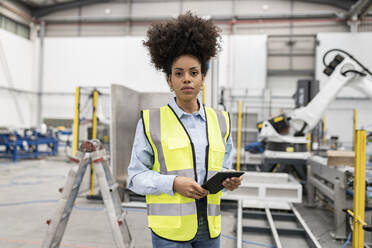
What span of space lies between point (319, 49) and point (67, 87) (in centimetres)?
1171

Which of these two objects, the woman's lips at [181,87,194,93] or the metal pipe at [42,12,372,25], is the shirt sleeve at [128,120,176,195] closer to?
the woman's lips at [181,87,194,93]

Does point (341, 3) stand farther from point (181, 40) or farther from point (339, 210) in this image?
point (181, 40)

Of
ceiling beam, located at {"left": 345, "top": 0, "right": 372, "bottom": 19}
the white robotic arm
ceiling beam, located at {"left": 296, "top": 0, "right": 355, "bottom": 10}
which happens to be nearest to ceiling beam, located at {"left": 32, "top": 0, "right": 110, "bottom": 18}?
ceiling beam, located at {"left": 296, "top": 0, "right": 355, "bottom": 10}

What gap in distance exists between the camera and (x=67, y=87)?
43.6 feet

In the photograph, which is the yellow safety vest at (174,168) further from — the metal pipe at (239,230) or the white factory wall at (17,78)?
the white factory wall at (17,78)

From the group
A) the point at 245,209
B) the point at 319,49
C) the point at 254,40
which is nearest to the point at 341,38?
the point at 319,49

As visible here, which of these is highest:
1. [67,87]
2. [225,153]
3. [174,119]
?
[67,87]

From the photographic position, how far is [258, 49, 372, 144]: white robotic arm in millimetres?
3988

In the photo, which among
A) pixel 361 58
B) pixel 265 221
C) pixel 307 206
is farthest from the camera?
pixel 361 58

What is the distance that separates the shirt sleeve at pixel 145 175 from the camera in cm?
99

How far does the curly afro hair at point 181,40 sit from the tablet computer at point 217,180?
463 mm

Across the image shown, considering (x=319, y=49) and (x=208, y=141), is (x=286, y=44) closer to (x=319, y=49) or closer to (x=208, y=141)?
(x=319, y=49)

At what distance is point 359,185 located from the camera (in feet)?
7.93

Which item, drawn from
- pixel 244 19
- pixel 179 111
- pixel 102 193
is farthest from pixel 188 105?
pixel 244 19
